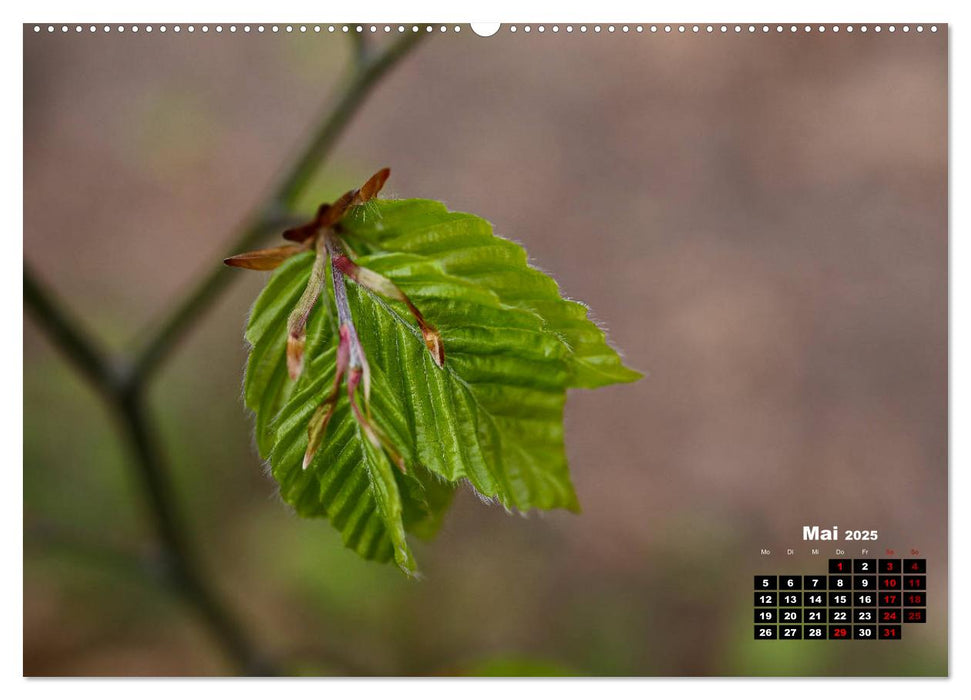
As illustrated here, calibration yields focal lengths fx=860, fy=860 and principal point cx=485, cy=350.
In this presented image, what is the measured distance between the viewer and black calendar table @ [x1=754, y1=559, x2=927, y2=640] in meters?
1.68

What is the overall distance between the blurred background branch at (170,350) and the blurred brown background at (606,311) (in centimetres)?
91

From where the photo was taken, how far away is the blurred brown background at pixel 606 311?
3176 mm

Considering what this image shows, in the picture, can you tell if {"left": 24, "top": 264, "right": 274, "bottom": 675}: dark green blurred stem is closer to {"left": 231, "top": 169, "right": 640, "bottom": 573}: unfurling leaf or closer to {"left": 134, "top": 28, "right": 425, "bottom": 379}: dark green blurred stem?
{"left": 134, "top": 28, "right": 425, "bottom": 379}: dark green blurred stem

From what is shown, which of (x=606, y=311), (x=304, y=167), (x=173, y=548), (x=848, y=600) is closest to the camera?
(x=304, y=167)

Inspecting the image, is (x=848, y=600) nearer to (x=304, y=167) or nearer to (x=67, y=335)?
(x=304, y=167)

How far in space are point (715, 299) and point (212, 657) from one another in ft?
8.33

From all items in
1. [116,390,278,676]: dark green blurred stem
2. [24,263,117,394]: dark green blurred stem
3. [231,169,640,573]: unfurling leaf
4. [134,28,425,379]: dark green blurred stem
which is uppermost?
[134,28,425,379]: dark green blurred stem

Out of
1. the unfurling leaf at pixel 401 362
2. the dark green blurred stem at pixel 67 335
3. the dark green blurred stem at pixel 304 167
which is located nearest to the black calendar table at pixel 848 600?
the unfurling leaf at pixel 401 362

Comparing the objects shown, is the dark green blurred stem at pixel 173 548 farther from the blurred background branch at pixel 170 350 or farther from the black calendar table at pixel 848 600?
the black calendar table at pixel 848 600

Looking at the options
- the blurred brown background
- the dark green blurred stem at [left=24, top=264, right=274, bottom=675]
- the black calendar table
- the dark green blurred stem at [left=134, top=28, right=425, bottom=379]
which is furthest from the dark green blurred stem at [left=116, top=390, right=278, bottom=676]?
the black calendar table

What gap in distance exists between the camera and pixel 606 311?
118 inches

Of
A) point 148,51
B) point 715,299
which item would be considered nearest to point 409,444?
point 148,51

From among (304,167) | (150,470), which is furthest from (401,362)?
(150,470)

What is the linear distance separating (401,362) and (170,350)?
95 cm
